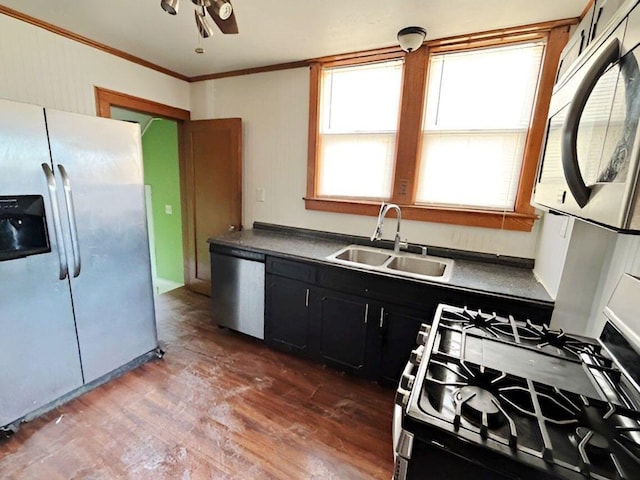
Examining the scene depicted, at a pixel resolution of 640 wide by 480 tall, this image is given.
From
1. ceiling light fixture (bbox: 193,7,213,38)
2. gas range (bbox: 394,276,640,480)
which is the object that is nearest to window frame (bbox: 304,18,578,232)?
gas range (bbox: 394,276,640,480)

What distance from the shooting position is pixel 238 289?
2.59m

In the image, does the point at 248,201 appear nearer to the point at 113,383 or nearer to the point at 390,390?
the point at 113,383

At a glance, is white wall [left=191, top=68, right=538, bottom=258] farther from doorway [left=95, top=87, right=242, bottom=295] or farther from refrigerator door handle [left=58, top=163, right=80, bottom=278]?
refrigerator door handle [left=58, top=163, right=80, bottom=278]

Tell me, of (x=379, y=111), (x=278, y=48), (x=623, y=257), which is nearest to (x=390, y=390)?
(x=623, y=257)

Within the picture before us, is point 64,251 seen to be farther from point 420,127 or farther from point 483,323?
point 420,127

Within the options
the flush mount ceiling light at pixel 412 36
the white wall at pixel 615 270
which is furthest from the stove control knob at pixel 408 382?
the flush mount ceiling light at pixel 412 36

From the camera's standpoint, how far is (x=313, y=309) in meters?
2.26

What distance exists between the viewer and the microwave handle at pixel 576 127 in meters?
0.70

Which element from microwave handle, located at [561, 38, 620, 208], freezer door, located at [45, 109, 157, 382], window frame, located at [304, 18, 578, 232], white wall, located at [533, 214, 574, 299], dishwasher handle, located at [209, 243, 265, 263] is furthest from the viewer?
dishwasher handle, located at [209, 243, 265, 263]

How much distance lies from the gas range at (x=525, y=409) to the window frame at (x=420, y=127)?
48.5 inches

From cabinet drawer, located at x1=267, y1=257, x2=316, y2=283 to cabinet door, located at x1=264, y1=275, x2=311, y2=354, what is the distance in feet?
0.13

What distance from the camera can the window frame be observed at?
74.2 inches

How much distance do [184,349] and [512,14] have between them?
3.25 m

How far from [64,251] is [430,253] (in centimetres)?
241
